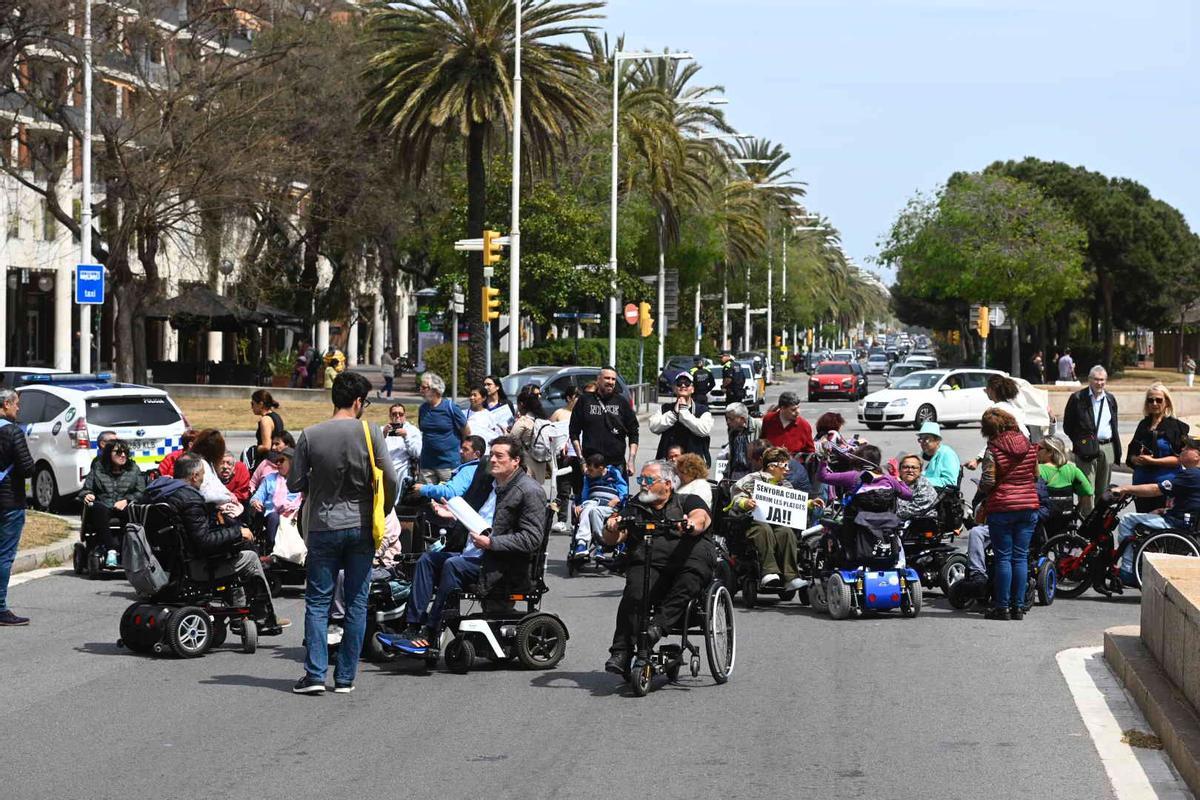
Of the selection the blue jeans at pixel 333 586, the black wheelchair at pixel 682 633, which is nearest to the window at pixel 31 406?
the blue jeans at pixel 333 586

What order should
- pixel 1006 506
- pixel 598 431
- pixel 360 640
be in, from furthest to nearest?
pixel 598 431 < pixel 1006 506 < pixel 360 640

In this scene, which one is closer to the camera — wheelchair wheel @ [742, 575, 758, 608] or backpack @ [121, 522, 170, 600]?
backpack @ [121, 522, 170, 600]

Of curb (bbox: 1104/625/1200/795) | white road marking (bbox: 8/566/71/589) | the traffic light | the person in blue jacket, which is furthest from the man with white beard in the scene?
the traffic light

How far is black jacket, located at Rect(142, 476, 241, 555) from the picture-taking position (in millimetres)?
11555

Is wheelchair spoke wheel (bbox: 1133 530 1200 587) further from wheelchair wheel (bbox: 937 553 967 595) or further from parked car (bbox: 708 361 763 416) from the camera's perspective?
parked car (bbox: 708 361 763 416)

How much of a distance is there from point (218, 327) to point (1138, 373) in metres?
50.5

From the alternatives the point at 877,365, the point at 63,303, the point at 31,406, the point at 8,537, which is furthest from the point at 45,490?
the point at 877,365

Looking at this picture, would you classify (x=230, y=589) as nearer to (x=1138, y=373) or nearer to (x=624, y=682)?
(x=624, y=682)

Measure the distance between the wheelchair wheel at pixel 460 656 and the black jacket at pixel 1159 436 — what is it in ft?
24.9

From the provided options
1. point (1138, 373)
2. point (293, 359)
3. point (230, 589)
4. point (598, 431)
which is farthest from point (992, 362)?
point (230, 589)

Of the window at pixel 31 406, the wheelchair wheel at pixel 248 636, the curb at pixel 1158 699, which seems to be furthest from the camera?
the window at pixel 31 406

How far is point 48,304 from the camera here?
64312mm

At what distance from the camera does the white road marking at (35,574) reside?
51.6 ft

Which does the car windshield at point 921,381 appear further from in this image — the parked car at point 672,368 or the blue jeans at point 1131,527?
the blue jeans at point 1131,527
